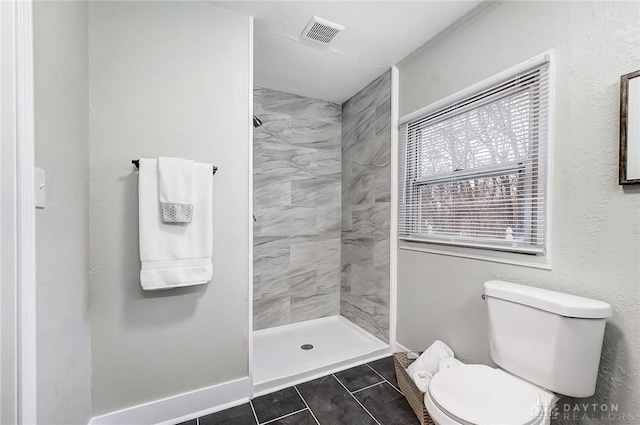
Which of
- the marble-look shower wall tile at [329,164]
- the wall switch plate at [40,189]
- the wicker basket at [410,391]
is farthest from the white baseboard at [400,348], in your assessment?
the wall switch plate at [40,189]

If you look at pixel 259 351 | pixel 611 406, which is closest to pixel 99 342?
pixel 259 351

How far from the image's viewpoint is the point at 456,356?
1669 millimetres

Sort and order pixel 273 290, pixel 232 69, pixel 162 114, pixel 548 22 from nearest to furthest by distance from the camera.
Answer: pixel 548 22
pixel 162 114
pixel 232 69
pixel 273 290

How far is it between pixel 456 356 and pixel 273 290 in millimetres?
1588

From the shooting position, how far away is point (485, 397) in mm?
1026

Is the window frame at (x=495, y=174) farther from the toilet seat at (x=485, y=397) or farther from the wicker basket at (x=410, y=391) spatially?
the wicker basket at (x=410, y=391)

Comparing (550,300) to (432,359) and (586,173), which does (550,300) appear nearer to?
(586,173)

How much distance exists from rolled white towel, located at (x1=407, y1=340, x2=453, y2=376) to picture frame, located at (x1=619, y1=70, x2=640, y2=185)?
120 cm

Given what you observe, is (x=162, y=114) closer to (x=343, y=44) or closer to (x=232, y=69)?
(x=232, y=69)

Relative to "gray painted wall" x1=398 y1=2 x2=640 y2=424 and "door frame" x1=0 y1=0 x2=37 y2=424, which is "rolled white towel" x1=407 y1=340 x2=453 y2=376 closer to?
"gray painted wall" x1=398 y1=2 x2=640 y2=424

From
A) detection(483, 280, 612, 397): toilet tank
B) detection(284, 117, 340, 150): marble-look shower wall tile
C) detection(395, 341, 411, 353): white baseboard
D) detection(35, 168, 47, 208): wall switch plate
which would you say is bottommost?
detection(395, 341, 411, 353): white baseboard

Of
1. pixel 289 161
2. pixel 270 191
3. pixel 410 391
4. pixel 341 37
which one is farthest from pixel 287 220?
pixel 410 391

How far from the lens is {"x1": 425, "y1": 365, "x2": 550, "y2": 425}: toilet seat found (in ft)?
3.07

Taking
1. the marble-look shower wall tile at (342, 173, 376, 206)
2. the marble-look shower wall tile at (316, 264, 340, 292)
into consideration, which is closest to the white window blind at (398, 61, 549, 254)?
the marble-look shower wall tile at (342, 173, 376, 206)
